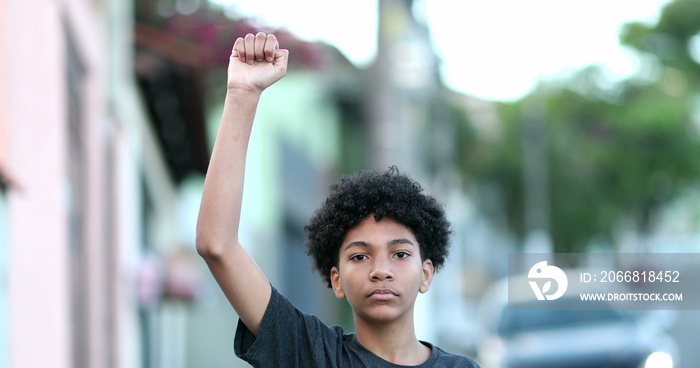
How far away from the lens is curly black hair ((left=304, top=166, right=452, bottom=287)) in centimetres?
289

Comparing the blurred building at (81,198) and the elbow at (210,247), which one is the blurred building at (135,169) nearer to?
the blurred building at (81,198)

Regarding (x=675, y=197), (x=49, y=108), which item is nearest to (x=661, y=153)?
(x=675, y=197)

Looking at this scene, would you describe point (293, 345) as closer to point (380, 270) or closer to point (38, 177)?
point (380, 270)

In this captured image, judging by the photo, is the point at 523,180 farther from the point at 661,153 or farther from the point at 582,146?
the point at 661,153

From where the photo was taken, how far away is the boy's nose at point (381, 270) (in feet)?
9.00

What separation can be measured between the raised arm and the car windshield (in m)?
8.61

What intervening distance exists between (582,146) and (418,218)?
129ft

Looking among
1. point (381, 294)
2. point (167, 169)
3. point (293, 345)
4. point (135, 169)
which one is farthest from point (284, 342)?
point (167, 169)

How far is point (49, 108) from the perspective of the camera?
555cm

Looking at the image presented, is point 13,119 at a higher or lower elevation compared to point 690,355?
lower

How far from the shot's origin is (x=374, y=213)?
2873 mm

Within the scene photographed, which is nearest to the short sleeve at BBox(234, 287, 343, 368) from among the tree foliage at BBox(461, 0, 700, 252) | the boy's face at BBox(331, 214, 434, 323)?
the boy's face at BBox(331, 214, 434, 323)

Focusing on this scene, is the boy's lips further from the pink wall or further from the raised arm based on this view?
the pink wall

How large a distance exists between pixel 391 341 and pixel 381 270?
201mm
